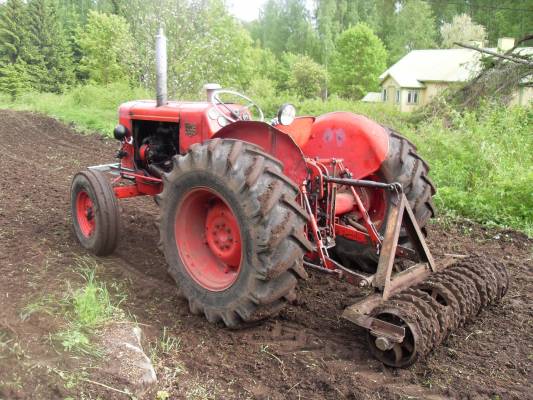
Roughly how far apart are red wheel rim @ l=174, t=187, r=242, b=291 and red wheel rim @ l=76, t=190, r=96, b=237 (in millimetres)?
1579

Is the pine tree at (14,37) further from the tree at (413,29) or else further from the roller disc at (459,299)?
the roller disc at (459,299)

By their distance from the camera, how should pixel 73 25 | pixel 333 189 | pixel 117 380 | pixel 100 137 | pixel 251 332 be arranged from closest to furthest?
1. pixel 117 380
2. pixel 251 332
3. pixel 333 189
4. pixel 100 137
5. pixel 73 25

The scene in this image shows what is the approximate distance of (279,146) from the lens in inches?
147

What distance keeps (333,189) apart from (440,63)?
32.7 meters

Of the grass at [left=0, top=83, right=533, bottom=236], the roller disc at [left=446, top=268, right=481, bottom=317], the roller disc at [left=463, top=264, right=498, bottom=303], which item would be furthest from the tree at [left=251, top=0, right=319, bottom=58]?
the roller disc at [left=446, top=268, right=481, bottom=317]

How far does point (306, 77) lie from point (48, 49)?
Answer: 19273mm

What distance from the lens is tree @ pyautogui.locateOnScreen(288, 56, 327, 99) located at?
134 ft

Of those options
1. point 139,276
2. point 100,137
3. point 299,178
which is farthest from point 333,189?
point 100,137

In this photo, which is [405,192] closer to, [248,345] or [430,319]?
[430,319]

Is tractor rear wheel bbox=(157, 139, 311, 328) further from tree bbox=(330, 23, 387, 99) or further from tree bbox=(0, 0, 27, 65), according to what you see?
tree bbox=(330, 23, 387, 99)

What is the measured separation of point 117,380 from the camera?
9.09 feet

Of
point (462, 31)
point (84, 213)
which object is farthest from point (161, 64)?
point (462, 31)

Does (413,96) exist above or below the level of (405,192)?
above

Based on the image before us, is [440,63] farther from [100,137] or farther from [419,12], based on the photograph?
[100,137]
